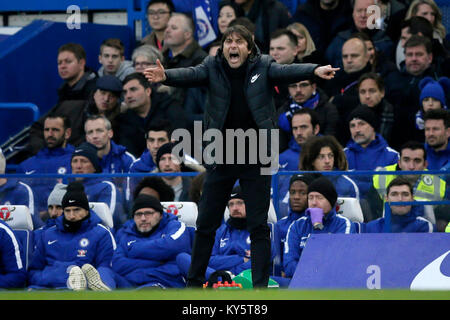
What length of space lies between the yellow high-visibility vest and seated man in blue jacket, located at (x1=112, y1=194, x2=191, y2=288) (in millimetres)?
1845

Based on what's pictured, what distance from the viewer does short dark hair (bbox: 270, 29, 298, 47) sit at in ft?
38.2

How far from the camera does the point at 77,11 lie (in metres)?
14.9

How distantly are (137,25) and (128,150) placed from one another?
3.31m

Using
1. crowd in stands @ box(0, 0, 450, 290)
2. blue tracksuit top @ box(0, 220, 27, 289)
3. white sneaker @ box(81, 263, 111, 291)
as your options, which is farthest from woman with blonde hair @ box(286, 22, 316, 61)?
blue tracksuit top @ box(0, 220, 27, 289)

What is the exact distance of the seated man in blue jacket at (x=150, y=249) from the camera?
374 inches

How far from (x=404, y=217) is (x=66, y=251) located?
317 cm

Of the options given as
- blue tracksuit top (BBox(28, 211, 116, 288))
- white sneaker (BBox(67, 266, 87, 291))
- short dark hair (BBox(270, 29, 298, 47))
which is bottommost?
white sneaker (BBox(67, 266, 87, 291))

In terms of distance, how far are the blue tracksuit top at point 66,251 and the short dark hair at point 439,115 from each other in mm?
3464

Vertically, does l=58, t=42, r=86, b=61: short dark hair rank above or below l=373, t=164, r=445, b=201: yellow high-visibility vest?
above

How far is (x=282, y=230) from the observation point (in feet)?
31.2

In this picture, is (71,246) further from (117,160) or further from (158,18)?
(158,18)

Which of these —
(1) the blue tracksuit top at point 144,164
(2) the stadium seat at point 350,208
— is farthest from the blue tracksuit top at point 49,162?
(2) the stadium seat at point 350,208

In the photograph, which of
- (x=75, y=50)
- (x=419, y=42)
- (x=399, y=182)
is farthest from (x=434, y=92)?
(x=75, y=50)

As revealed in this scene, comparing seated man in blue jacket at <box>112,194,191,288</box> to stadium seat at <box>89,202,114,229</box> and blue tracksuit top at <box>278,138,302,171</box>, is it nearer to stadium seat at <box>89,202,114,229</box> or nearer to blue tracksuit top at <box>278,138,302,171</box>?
stadium seat at <box>89,202,114,229</box>
